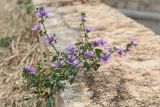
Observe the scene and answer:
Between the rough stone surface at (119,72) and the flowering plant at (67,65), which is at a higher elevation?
the flowering plant at (67,65)

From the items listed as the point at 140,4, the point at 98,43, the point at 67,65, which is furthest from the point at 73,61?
the point at 140,4

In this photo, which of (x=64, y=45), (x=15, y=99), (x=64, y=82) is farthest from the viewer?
(x=64, y=45)

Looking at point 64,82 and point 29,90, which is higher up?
point 64,82

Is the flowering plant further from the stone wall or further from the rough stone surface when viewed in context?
the stone wall

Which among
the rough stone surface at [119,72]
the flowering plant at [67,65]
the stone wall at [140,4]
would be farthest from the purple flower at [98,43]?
the stone wall at [140,4]

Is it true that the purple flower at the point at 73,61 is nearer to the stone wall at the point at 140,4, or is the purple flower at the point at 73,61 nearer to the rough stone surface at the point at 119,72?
the rough stone surface at the point at 119,72

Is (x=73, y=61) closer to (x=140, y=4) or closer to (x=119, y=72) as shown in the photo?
(x=119, y=72)

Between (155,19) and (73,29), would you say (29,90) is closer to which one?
(73,29)

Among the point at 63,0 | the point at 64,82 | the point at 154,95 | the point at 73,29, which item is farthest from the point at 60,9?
the point at 154,95

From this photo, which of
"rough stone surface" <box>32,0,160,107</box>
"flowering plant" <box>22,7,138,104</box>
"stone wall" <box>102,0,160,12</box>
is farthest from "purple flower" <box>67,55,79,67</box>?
"stone wall" <box>102,0,160,12</box>
